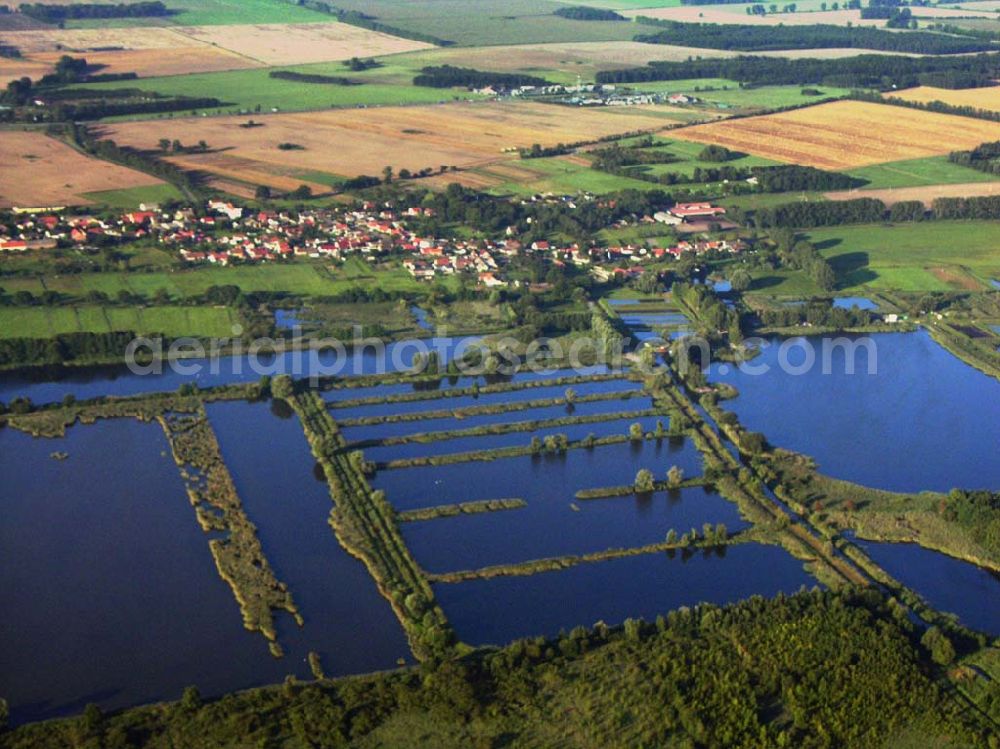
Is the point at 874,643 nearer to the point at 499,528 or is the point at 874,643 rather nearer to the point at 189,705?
the point at 499,528

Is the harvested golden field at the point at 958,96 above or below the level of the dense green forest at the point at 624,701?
above

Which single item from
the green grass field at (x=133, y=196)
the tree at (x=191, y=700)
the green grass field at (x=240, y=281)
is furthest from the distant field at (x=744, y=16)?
the tree at (x=191, y=700)

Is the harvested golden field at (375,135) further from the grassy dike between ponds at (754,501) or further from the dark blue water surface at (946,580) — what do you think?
the dark blue water surface at (946,580)

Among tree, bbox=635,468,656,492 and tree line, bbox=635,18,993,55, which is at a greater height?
tree line, bbox=635,18,993,55

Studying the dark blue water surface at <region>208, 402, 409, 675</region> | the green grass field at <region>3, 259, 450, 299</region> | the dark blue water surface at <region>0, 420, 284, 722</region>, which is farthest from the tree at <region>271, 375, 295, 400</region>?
the green grass field at <region>3, 259, 450, 299</region>

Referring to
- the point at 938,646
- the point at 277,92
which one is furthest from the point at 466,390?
the point at 277,92

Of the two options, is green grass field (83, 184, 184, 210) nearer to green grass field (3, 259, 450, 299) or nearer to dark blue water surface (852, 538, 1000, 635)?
green grass field (3, 259, 450, 299)

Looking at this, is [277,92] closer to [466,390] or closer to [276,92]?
[276,92]
